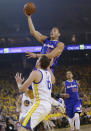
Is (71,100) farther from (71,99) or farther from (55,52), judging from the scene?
(55,52)

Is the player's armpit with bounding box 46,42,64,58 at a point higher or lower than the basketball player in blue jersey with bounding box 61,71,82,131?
higher

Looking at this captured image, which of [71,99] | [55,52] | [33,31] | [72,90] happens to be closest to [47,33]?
[72,90]

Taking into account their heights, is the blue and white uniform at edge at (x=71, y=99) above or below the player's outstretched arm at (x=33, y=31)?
below

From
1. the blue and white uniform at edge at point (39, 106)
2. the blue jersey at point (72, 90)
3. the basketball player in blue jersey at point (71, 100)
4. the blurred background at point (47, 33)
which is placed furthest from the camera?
the blurred background at point (47, 33)

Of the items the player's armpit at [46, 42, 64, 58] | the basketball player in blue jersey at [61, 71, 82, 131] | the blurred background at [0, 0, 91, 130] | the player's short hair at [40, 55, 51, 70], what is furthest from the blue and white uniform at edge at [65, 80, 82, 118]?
the blurred background at [0, 0, 91, 130]

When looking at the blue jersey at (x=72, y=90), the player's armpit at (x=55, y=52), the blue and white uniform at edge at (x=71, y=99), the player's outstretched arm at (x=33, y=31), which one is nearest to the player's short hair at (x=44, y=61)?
the player's armpit at (x=55, y=52)

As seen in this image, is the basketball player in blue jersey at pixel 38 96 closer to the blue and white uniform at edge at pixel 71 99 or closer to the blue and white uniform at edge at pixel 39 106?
the blue and white uniform at edge at pixel 39 106

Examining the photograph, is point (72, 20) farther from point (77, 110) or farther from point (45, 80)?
point (45, 80)

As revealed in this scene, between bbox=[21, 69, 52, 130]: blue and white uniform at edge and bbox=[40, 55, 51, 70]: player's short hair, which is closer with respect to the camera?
bbox=[21, 69, 52, 130]: blue and white uniform at edge

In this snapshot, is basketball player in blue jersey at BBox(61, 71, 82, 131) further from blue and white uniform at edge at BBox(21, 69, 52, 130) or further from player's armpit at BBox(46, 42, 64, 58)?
blue and white uniform at edge at BBox(21, 69, 52, 130)

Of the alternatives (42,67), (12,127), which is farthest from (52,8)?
(42,67)

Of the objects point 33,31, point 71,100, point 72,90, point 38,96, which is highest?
point 33,31

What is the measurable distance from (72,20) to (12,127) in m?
11.6

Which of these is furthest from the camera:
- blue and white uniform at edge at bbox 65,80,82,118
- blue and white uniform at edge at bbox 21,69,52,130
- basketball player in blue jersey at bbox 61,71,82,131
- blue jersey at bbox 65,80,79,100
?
blue jersey at bbox 65,80,79,100
